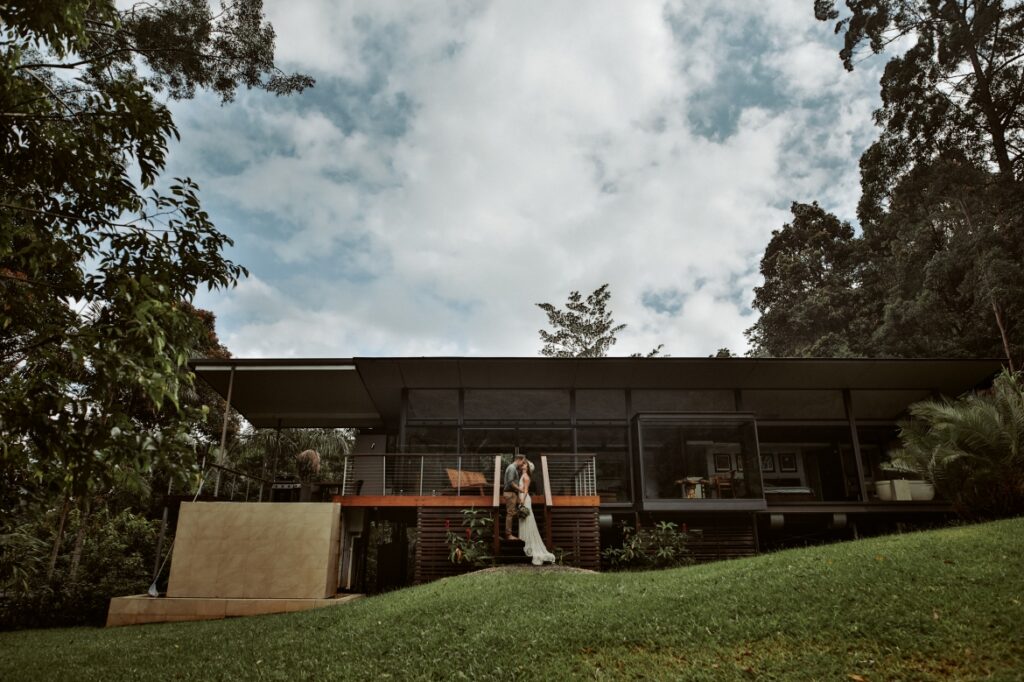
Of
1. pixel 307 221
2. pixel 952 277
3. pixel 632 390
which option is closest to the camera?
pixel 632 390

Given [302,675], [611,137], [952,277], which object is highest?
[611,137]

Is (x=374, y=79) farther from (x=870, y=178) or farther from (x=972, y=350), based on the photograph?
(x=972, y=350)

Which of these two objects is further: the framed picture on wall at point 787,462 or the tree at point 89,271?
the framed picture on wall at point 787,462

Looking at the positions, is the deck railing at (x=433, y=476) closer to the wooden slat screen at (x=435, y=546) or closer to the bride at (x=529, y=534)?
the wooden slat screen at (x=435, y=546)

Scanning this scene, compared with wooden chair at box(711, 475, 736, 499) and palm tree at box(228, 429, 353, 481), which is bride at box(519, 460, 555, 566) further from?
palm tree at box(228, 429, 353, 481)

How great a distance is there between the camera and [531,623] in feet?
22.8

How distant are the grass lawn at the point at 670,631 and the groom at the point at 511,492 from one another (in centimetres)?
206

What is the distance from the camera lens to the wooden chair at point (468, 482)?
41.0 ft

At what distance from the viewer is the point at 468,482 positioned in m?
12.6

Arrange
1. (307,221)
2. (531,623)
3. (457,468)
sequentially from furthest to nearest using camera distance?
(307,221) → (457,468) → (531,623)

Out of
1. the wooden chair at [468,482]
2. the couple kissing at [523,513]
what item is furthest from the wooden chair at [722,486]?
the wooden chair at [468,482]

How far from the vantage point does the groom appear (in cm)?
1122

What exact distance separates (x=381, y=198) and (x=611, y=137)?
7561 mm

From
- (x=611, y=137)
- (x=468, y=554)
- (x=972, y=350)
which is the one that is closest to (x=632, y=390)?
(x=468, y=554)
